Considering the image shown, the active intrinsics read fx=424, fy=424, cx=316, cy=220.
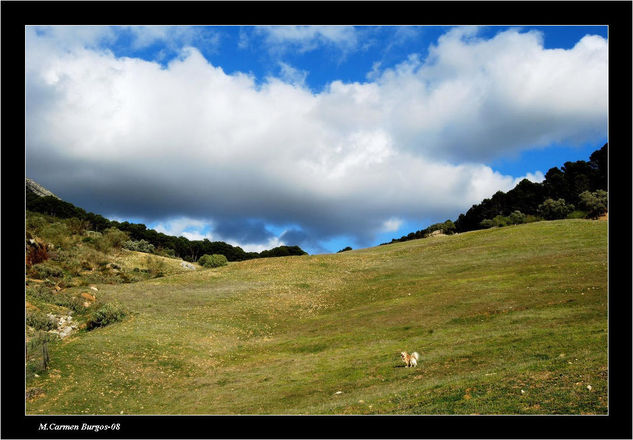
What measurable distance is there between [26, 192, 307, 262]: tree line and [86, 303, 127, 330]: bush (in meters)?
90.5

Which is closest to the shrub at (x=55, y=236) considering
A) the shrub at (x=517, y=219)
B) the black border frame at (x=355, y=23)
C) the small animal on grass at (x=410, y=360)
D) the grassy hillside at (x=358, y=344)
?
the grassy hillside at (x=358, y=344)

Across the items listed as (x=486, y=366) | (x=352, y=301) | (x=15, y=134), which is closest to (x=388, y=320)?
(x=352, y=301)

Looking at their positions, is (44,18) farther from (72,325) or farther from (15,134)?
(72,325)

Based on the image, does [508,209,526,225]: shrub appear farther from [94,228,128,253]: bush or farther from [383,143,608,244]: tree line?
[94,228,128,253]: bush

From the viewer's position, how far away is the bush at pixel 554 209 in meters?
107

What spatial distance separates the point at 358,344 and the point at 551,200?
101m

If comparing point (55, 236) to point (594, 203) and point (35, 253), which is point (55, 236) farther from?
point (594, 203)

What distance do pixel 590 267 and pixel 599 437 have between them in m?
42.1

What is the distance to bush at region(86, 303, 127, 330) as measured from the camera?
35719 mm

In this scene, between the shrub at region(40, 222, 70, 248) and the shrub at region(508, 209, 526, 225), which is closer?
the shrub at region(40, 222, 70, 248)

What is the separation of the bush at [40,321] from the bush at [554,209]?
11157 centimetres

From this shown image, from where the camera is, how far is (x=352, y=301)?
47.5m

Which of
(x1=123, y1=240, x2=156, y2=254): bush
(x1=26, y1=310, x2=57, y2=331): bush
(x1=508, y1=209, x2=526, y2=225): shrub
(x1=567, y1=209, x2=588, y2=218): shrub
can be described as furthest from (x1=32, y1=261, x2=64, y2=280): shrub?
(x1=567, y1=209, x2=588, y2=218): shrub

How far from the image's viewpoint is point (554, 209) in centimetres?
10938
